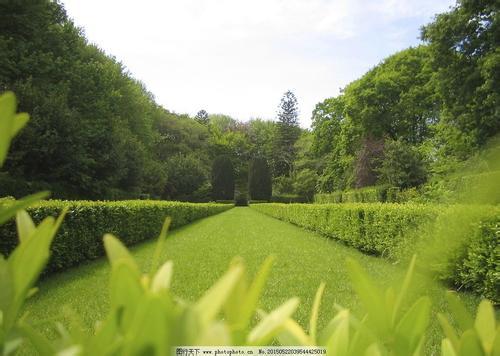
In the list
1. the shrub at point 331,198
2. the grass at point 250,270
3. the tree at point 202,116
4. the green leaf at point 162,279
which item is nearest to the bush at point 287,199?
the shrub at point 331,198

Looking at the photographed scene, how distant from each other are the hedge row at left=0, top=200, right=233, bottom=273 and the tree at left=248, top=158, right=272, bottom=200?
37.7 metres

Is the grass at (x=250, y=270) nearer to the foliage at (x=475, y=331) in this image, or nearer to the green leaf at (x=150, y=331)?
the foliage at (x=475, y=331)

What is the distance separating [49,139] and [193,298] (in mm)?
14212

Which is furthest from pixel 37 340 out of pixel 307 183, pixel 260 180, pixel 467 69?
pixel 260 180

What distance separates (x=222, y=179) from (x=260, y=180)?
5.17 meters

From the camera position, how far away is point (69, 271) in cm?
780

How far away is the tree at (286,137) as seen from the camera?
2378 inches

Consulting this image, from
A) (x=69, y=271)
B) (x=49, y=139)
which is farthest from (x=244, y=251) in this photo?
(x=49, y=139)

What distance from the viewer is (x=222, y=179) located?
5156 centimetres

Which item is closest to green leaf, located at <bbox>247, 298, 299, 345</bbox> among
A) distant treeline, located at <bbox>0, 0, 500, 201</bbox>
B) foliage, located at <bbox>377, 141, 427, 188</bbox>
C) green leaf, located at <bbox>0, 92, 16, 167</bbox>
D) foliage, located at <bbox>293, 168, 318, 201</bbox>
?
green leaf, located at <bbox>0, 92, 16, 167</bbox>

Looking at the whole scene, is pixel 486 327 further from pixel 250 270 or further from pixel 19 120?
pixel 250 270

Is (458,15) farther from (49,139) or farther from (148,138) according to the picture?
(148,138)

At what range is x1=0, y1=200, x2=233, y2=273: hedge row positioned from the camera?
7.10 meters

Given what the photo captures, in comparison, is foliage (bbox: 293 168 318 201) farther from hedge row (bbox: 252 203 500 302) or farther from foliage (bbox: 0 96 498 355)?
foliage (bbox: 0 96 498 355)
